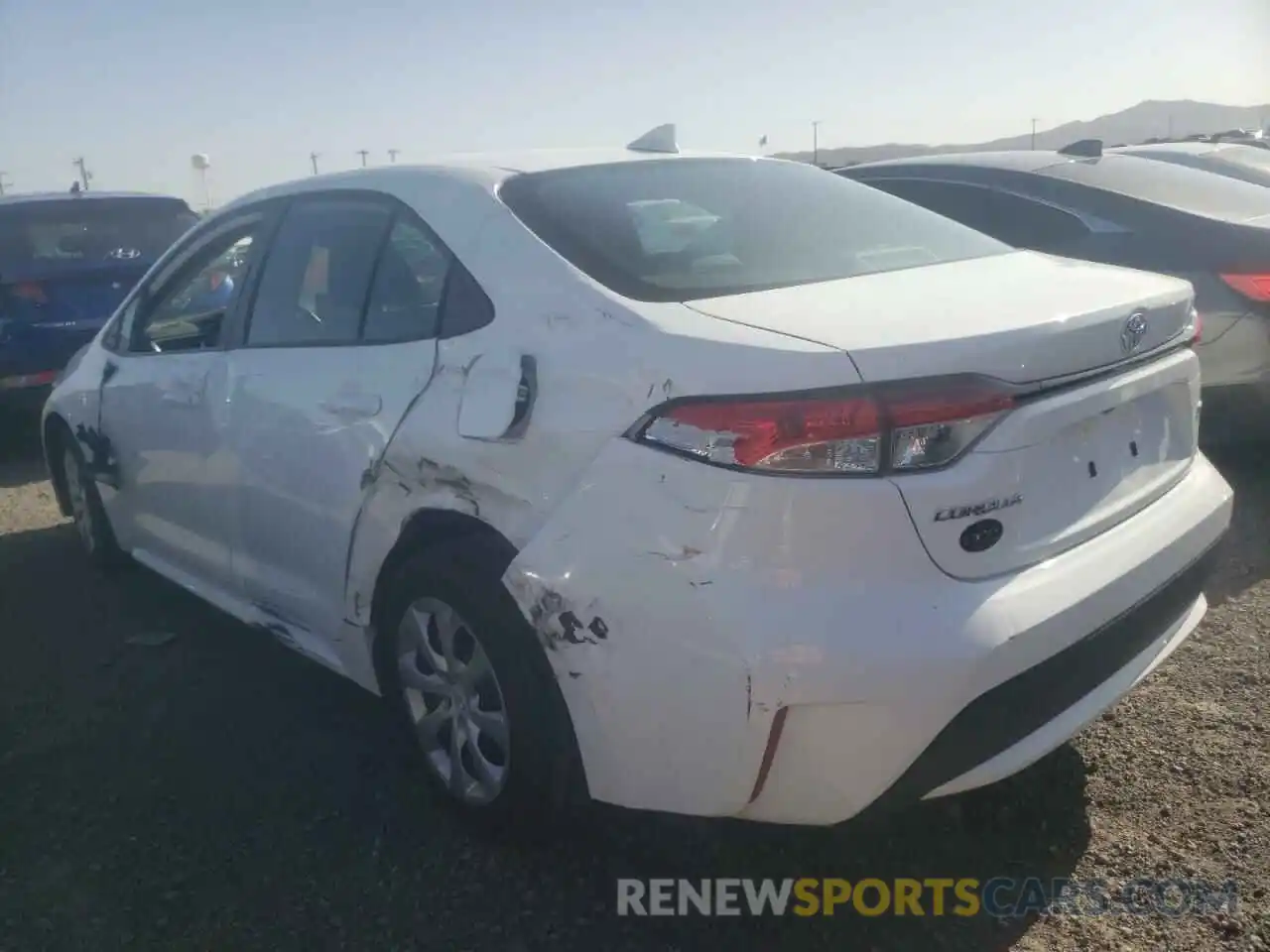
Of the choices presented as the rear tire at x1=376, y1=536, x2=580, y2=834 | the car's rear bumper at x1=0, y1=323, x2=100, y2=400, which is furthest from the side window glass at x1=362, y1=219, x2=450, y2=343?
the car's rear bumper at x1=0, y1=323, x2=100, y2=400

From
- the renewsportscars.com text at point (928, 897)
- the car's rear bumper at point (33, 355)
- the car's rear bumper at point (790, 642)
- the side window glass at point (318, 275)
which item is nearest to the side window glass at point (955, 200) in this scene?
the side window glass at point (318, 275)

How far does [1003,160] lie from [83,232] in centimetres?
565

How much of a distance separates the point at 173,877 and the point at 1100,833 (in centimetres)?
218

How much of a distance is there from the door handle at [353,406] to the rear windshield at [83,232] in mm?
5002

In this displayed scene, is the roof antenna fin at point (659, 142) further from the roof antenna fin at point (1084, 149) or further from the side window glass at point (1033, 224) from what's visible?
the roof antenna fin at point (1084, 149)

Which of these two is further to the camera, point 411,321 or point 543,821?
point 411,321

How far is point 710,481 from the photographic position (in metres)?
2.00

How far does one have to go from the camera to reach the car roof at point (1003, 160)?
5.36m

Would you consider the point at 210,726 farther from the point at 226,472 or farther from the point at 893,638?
the point at 893,638

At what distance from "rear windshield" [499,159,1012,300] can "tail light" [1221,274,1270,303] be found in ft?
6.50

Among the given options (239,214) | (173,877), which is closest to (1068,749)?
(173,877)

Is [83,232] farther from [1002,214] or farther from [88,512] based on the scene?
[1002,214]

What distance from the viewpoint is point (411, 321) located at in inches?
109

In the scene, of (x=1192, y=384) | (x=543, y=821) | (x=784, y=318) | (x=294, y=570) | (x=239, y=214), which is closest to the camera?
(x=784, y=318)
